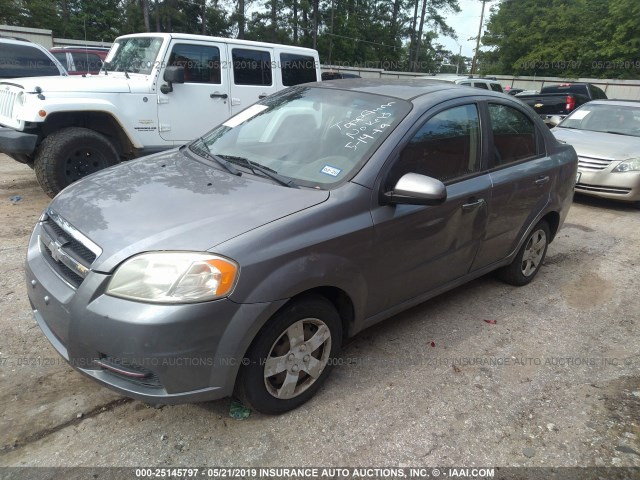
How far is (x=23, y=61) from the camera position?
7.97 metres

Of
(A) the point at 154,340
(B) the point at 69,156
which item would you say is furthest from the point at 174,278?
(B) the point at 69,156

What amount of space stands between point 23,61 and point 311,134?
7410 millimetres

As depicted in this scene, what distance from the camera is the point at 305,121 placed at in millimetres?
3203

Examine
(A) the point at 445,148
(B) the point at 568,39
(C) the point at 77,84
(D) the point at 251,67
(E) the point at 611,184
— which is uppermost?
(B) the point at 568,39

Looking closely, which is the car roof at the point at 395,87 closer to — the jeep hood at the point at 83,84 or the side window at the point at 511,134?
the side window at the point at 511,134

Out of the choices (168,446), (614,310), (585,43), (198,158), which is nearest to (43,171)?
(198,158)

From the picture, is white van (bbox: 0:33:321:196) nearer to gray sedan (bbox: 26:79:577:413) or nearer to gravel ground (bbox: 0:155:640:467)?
gravel ground (bbox: 0:155:640:467)

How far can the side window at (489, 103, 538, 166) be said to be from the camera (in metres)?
3.55

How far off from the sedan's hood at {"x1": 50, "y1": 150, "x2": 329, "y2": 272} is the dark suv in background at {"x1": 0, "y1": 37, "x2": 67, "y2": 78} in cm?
657

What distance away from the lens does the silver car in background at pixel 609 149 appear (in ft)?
22.2

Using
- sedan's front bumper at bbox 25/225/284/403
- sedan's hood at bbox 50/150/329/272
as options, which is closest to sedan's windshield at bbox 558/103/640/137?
sedan's hood at bbox 50/150/329/272

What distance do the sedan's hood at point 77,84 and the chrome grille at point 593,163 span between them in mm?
6455

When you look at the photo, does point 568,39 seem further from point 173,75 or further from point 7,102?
point 7,102

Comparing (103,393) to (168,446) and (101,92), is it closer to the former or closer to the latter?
(168,446)
